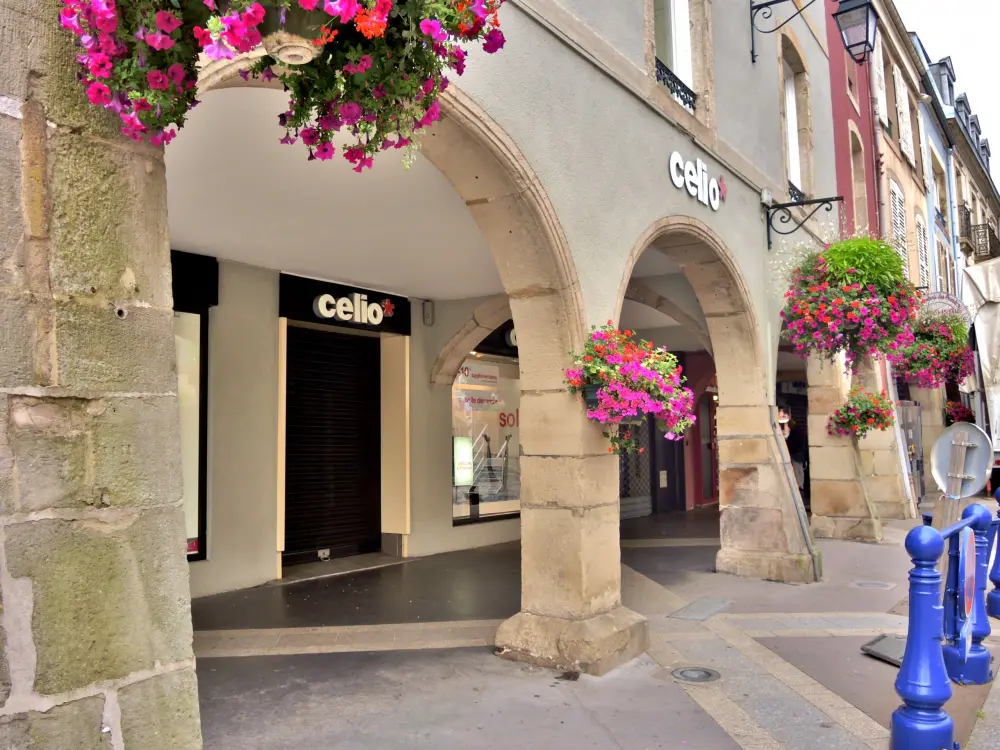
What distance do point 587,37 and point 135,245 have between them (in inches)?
177

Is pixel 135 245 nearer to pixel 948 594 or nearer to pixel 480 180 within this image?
pixel 480 180

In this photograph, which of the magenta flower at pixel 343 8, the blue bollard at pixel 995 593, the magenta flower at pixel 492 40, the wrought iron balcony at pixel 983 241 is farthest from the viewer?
the wrought iron balcony at pixel 983 241

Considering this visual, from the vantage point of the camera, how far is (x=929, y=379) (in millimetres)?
14023

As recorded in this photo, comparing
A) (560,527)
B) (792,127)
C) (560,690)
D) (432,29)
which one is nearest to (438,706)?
(560,690)

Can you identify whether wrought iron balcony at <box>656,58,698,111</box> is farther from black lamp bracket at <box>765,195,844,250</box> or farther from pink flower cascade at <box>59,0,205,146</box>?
pink flower cascade at <box>59,0,205,146</box>

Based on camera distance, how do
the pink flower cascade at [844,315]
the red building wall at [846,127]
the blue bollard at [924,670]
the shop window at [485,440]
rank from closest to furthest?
the blue bollard at [924,670], the pink flower cascade at [844,315], the shop window at [485,440], the red building wall at [846,127]

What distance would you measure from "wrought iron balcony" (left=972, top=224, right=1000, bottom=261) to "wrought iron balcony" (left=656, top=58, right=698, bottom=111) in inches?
941

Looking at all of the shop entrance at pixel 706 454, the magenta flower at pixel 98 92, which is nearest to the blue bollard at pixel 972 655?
the magenta flower at pixel 98 92

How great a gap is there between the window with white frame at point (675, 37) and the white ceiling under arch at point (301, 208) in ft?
9.24

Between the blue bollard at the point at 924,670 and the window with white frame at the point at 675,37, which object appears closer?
the blue bollard at the point at 924,670

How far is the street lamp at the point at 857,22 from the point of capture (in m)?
8.54

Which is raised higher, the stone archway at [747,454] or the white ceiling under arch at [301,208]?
the white ceiling under arch at [301,208]

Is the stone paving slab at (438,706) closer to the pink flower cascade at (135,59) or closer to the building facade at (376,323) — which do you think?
the building facade at (376,323)

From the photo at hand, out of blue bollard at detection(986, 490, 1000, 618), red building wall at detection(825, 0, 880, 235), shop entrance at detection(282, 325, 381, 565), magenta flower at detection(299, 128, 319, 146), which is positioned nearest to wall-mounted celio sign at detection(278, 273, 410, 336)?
shop entrance at detection(282, 325, 381, 565)
